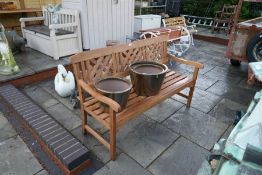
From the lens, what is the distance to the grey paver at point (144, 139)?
1962 millimetres

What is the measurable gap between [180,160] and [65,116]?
1.44 m

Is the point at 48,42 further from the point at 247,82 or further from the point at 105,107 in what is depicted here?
the point at 247,82

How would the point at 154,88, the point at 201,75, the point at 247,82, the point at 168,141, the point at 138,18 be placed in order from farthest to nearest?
the point at 138,18, the point at 201,75, the point at 247,82, the point at 168,141, the point at 154,88

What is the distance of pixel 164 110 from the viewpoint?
8.80ft

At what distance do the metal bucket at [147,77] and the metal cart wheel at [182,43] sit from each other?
2.67 meters

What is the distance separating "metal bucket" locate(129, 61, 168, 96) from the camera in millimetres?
1892

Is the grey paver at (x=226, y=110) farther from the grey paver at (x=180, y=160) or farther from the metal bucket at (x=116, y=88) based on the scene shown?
the metal bucket at (x=116, y=88)

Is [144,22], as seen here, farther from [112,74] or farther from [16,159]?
[16,159]

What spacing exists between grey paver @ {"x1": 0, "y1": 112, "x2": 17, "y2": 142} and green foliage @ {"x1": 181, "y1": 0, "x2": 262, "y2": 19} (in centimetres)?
749

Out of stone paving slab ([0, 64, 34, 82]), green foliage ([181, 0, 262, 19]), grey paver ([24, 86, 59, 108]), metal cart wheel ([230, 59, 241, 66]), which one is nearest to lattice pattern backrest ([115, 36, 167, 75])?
grey paver ([24, 86, 59, 108])

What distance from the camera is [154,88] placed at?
198 cm

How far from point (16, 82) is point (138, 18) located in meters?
3.26

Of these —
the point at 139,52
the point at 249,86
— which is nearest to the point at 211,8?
the point at 249,86

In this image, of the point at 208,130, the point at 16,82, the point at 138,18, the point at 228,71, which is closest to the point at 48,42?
the point at 16,82
